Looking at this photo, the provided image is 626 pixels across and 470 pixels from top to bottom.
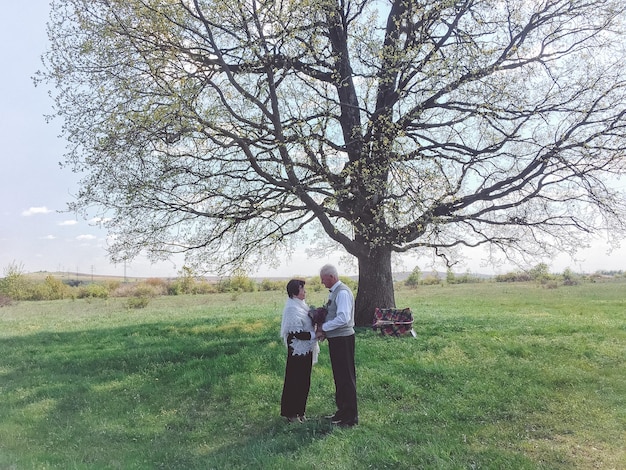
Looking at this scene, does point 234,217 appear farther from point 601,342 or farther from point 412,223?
point 601,342

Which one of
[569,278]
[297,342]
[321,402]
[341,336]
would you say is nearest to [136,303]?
[321,402]

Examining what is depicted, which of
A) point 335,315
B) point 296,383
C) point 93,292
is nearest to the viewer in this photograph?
point 335,315

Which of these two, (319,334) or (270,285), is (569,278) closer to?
(270,285)

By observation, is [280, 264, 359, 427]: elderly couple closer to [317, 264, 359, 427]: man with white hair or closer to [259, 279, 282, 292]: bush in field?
[317, 264, 359, 427]: man with white hair

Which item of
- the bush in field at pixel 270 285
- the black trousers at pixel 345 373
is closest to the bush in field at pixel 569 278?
the bush in field at pixel 270 285

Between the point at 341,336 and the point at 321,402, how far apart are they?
2227mm

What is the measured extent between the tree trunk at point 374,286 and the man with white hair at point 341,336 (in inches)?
319

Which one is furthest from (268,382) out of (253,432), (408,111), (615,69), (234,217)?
(615,69)

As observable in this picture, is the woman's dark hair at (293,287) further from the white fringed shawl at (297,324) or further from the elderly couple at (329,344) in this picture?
the white fringed shawl at (297,324)

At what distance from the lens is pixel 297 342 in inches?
304

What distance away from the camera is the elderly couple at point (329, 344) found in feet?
24.4

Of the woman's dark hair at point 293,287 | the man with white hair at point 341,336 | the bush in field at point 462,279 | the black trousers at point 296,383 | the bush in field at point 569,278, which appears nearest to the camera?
the man with white hair at point 341,336

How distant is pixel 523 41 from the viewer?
1520 centimetres

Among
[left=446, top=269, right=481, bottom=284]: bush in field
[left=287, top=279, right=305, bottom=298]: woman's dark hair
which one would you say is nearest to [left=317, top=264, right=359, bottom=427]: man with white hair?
[left=287, top=279, right=305, bottom=298]: woman's dark hair
